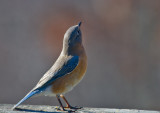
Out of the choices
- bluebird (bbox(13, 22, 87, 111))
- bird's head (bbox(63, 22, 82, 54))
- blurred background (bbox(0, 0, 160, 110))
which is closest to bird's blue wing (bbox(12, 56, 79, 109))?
bluebird (bbox(13, 22, 87, 111))

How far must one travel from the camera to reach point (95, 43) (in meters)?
11.7

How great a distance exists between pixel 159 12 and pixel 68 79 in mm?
6608

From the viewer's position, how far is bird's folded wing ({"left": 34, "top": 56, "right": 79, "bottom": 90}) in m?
5.92

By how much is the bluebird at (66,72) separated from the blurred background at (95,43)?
5.13 m

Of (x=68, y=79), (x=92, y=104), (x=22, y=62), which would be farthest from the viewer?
(x=22, y=62)

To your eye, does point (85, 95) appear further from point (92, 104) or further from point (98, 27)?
point (98, 27)

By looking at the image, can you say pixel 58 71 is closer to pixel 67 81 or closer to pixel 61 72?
pixel 61 72

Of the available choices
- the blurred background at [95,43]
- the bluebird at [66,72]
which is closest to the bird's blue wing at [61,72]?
the bluebird at [66,72]


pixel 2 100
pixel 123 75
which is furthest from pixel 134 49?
pixel 2 100

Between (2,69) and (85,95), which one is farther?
(2,69)

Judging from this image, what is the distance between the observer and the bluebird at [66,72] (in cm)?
591

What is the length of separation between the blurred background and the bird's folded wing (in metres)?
5.23

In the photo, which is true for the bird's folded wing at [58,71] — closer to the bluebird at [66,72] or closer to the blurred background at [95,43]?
the bluebird at [66,72]

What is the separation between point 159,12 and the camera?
11.9 meters
